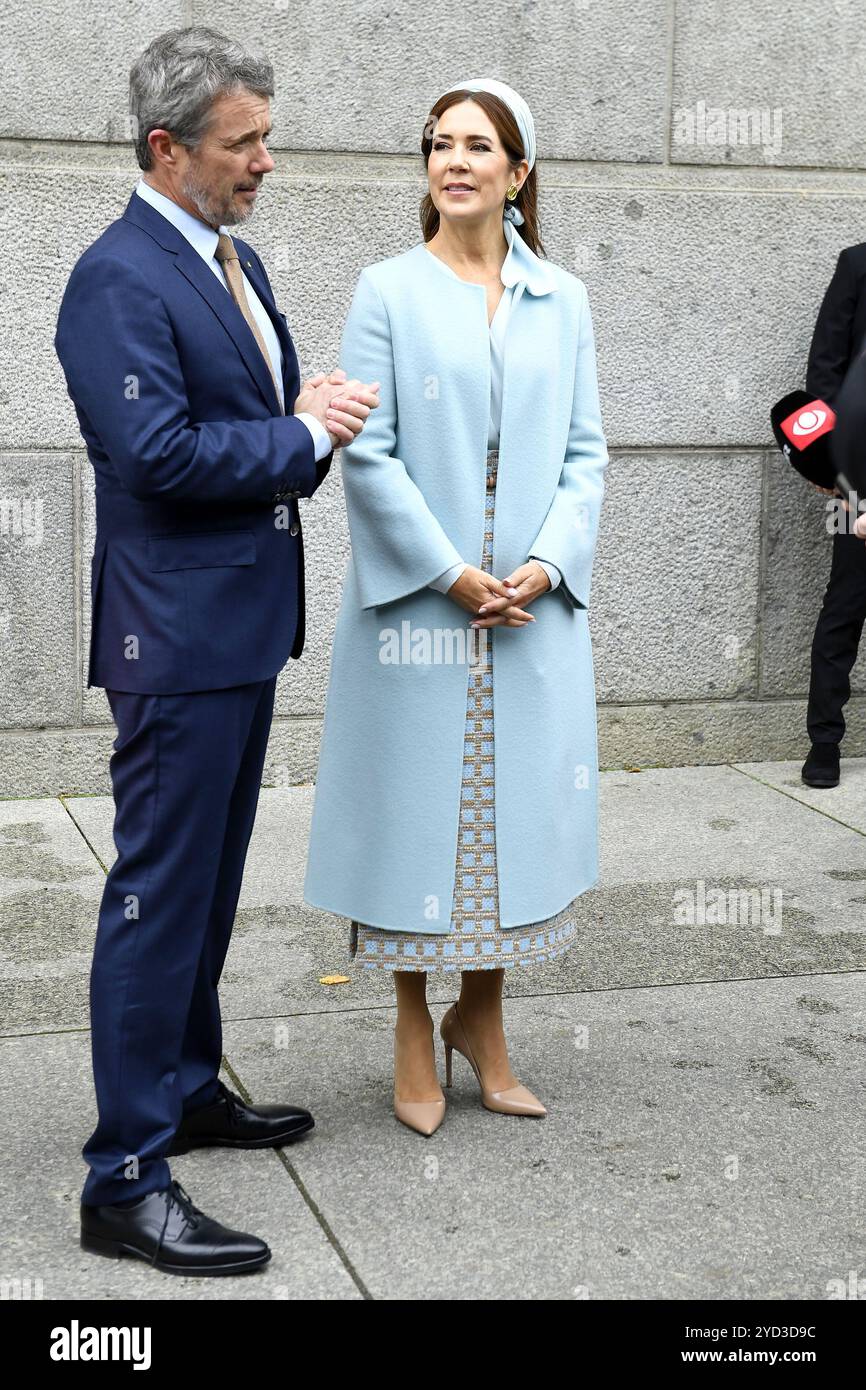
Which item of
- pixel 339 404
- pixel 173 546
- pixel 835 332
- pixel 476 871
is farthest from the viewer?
pixel 835 332

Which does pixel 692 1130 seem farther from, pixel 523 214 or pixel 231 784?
pixel 523 214

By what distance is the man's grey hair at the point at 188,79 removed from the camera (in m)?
2.74

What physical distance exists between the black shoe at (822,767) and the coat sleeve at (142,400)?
152 inches

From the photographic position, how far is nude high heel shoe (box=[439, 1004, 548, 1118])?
11.4 ft

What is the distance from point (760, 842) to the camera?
550 cm

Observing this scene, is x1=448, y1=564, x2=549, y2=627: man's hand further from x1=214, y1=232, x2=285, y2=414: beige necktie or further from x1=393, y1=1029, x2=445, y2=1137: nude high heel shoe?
x1=393, y1=1029, x2=445, y2=1137: nude high heel shoe

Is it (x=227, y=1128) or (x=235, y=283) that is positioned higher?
(x=235, y=283)

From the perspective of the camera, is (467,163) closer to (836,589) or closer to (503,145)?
(503,145)

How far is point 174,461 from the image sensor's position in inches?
106

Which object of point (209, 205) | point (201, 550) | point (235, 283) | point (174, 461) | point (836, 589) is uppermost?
point (209, 205)

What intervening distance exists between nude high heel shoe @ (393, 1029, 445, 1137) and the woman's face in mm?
1765

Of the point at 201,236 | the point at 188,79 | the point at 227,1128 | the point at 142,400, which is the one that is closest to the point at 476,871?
the point at 227,1128

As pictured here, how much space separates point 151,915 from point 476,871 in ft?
2.45

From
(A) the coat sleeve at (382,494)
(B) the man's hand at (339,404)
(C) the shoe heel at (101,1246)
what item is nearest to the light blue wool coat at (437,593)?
(A) the coat sleeve at (382,494)
